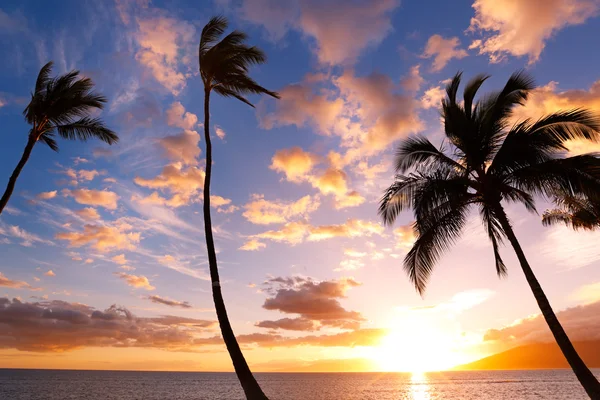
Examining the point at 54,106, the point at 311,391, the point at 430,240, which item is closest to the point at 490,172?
the point at 430,240

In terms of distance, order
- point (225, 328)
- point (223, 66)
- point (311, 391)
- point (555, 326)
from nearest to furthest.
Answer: point (555, 326) → point (225, 328) → point (223, 66) → point (311, 391)

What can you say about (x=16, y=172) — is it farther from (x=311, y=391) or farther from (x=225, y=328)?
(x=311, y=391)

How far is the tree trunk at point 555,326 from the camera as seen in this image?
10.1 m

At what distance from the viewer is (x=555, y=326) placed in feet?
36.0

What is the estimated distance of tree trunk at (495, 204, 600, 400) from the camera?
10148 millimetres

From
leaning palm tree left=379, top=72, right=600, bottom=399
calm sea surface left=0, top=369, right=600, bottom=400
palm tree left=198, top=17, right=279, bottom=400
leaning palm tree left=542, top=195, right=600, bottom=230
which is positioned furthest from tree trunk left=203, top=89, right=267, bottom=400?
calm sea surface left=0, top=369, right=600, bottom=400

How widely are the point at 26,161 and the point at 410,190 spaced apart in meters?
16.0

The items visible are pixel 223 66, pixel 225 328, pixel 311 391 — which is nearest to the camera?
pixel 225 328

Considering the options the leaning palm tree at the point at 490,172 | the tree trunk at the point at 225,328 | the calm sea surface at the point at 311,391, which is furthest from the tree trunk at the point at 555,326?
the calm sea surface at the point at 311,391

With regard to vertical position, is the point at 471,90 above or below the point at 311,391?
above

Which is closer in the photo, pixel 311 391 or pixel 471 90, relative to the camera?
pixel 471 90

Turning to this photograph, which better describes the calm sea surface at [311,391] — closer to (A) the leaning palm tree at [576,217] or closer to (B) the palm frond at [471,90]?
(A) the leaning palm tree at [576,217]

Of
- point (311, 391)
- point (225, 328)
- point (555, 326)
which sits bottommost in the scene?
point (311, 391)

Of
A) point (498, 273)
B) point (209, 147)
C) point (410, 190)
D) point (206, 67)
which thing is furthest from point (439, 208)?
point (206, 67)
